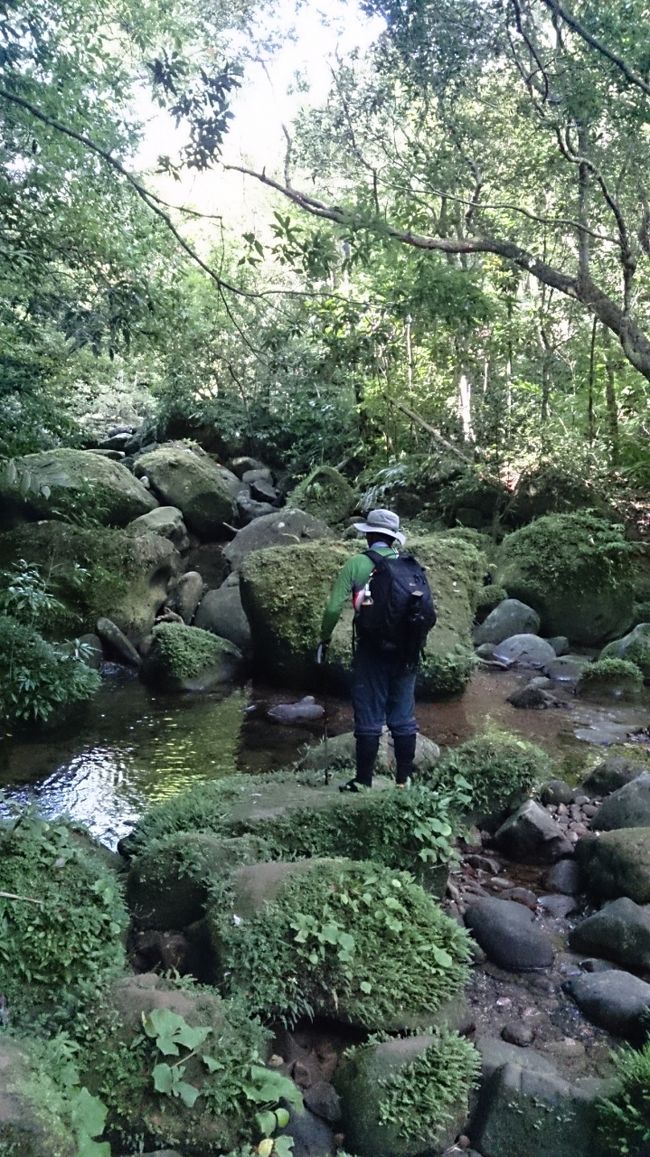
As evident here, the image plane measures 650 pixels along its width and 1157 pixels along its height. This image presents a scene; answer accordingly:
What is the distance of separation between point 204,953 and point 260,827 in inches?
37.0

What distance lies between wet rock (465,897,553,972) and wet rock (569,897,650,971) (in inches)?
8.0

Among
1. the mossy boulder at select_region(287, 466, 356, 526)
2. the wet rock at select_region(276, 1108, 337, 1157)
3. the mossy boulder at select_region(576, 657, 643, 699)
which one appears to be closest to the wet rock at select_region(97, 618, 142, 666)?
the mossy boulder at select_region(576, 657, 643, 699)

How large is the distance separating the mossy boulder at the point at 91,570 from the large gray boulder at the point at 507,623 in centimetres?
476

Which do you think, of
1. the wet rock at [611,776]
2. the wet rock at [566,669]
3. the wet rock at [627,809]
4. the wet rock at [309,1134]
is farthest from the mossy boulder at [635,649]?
the wet rock at [309,1134]

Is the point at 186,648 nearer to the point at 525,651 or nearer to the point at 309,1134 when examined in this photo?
the point at 525,651

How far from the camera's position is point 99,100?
887cm

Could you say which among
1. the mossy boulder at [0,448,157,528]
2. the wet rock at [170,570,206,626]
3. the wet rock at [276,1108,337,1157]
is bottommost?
the wet rock at [276,1108,337,1157]

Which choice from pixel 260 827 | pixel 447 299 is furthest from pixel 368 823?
pixel 447 299

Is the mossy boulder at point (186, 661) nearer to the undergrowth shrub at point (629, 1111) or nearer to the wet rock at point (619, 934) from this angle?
the wet rock at point (619, 934)

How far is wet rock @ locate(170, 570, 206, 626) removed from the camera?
39.4 feet

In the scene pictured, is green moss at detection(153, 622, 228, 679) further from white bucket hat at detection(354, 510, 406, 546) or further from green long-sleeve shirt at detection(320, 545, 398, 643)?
white bucket hat at detection(354, 510, 406, 546)

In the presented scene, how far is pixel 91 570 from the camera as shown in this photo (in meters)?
11.1

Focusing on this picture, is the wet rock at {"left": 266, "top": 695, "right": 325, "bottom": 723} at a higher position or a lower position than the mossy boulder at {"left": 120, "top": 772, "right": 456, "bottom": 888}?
lower

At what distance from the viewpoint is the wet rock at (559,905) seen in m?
4.95
